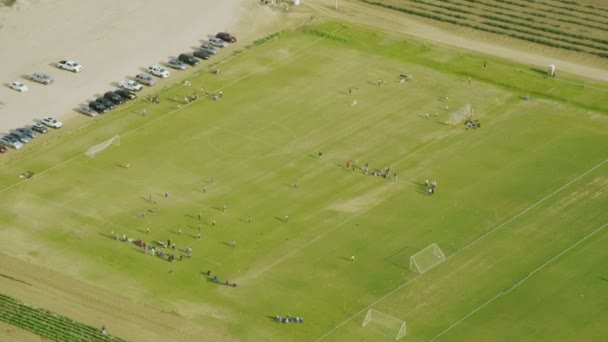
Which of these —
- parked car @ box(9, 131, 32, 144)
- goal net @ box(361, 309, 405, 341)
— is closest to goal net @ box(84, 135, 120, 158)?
parked car @ box(9, 131, 32, 144)

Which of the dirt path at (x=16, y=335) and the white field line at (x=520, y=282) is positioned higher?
the white field line at (x=520, y=282)

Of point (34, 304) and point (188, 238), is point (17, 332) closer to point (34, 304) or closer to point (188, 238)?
point (34, 304)

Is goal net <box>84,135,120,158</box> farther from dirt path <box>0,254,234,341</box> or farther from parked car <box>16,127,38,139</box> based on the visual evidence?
dirt path <box>0,254,234,341</box>

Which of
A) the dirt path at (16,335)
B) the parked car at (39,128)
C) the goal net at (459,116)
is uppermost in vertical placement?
the goal net at (459,116)

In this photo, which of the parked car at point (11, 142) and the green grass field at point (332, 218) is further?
the parked car at point (11, 142)

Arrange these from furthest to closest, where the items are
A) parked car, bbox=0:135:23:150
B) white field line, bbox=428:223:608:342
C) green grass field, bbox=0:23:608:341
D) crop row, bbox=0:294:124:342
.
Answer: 1. parked car, bbox=0:135:23:150
2. green grass field, bbox=0:23:608:341
3. white field line, bbox=428:223:608:342
4. crop row, bbox=0:294:124:342

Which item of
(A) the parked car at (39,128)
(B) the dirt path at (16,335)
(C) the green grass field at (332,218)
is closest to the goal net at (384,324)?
(C) the green grass field at (332,218)

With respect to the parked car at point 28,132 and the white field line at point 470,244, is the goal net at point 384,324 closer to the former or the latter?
the white field line at point 470,244
